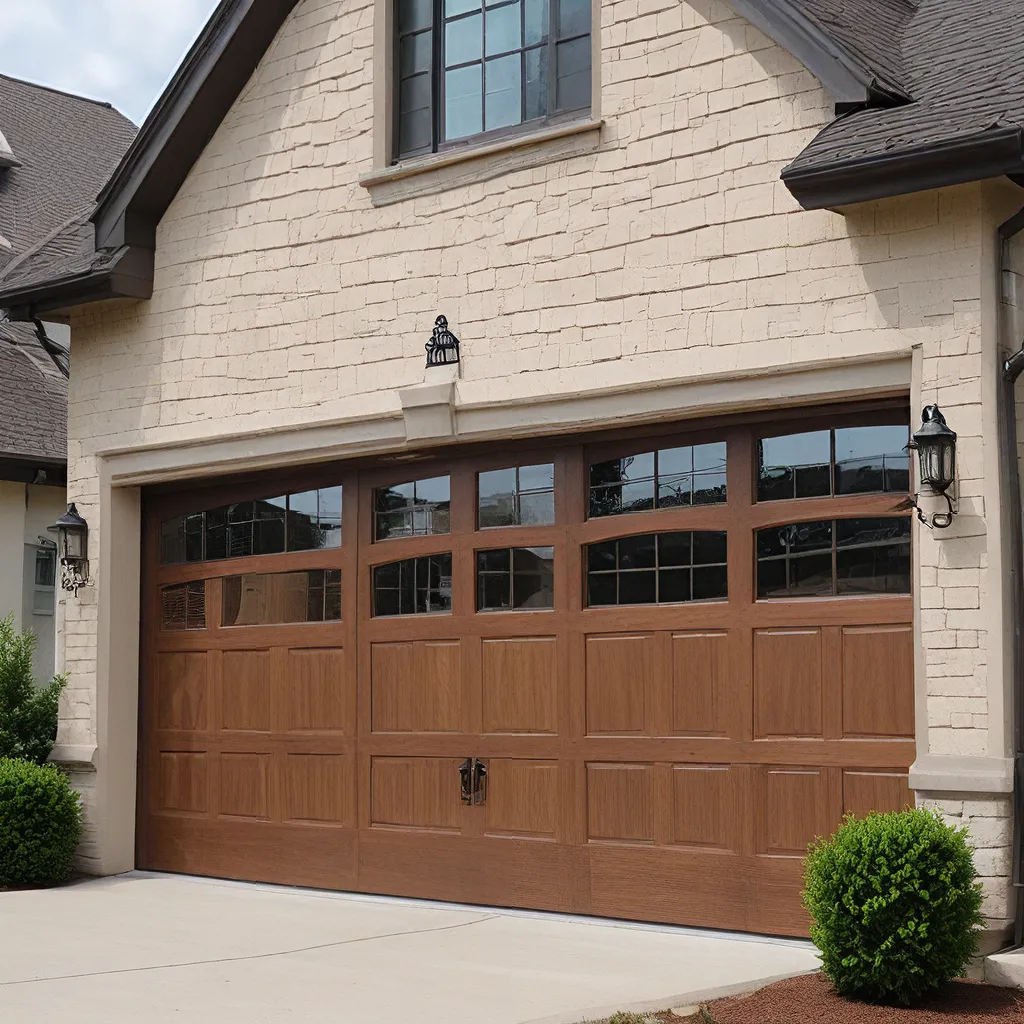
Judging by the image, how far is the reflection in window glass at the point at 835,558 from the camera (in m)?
8.47

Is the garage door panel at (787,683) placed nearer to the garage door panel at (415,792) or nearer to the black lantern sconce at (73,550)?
the garage door panel at (415,792)

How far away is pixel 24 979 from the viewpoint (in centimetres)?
779

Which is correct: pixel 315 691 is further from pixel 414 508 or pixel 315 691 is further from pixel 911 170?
pixel 911 170

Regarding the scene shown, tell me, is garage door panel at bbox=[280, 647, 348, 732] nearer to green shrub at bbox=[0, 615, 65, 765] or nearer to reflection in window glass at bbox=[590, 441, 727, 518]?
green shrub at bbox=[0, 615, 65, 765]

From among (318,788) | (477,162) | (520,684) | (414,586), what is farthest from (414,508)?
(477,162)

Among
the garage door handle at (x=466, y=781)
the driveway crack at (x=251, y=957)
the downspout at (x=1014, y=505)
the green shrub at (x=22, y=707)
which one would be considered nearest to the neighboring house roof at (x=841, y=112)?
the downspout at (x=1014, y=505)

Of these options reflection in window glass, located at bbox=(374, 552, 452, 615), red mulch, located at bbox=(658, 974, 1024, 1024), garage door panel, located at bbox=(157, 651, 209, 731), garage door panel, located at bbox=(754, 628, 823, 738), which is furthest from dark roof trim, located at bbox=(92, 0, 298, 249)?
red mulch, located at bbox=(658, 974, 1024, 1024)

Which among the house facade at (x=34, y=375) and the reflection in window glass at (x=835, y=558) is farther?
the house facade at (x=34, y=375)

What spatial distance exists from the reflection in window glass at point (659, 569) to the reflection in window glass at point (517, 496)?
49 centimetres

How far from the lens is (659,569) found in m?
9.41

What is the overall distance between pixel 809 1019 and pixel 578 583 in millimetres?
3537

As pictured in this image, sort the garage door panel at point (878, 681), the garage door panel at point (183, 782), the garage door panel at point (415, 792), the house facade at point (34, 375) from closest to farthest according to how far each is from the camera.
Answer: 1. the garage door panel at point (878, 681)
2. the garage door panel at point (415, 792)
3. the garage door panel at point (183, 782)
4. the house facade at point (34, 375)

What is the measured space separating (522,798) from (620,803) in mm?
771

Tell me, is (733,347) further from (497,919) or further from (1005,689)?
(497,919)
